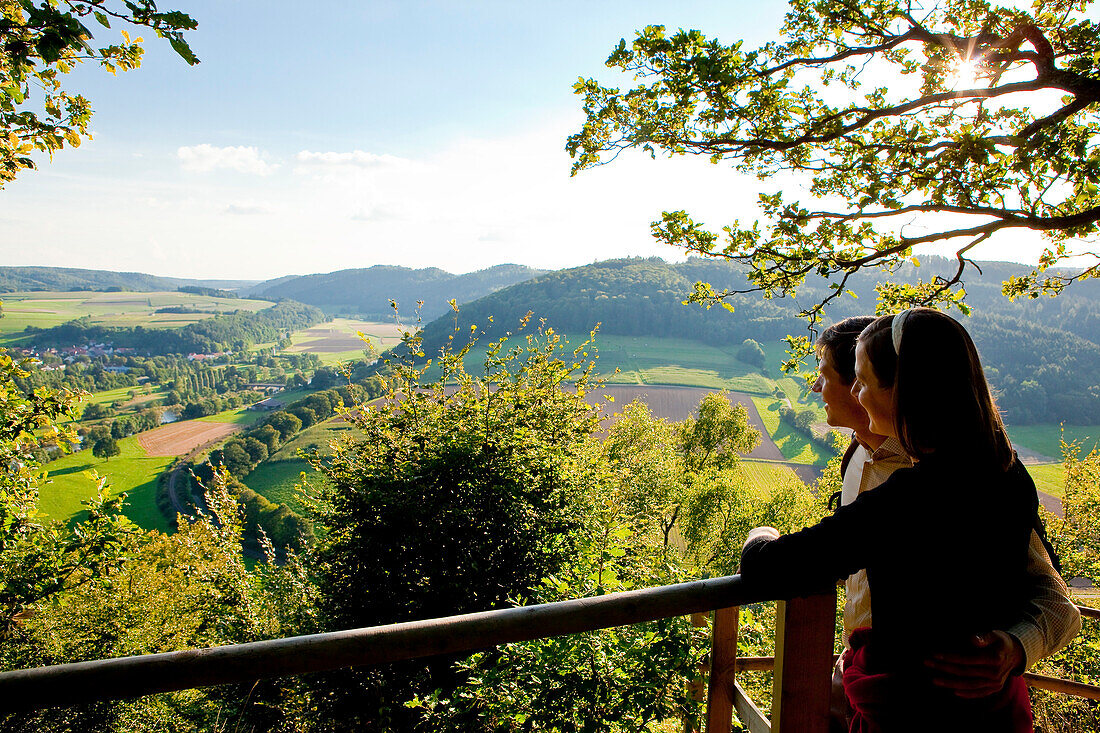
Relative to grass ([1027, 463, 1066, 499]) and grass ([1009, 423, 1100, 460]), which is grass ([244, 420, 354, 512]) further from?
grass ([1009, 423, 1100, 460])

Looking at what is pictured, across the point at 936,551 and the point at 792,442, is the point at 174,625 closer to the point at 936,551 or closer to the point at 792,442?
the point at 936,551

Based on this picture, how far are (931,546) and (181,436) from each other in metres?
93.4

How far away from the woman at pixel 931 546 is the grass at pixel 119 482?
51.1 metres

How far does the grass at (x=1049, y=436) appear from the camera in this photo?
70.6 meters

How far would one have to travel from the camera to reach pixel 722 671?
5.39ft

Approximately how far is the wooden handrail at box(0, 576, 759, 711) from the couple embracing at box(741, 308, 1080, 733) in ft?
0.72

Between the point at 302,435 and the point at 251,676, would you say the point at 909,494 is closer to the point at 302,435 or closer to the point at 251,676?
the point at 251,676

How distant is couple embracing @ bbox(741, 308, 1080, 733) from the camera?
3.82 ft

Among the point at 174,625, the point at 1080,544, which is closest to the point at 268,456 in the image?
the point at 174,625

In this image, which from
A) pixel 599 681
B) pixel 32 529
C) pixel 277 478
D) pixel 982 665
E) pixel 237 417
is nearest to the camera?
pixel 982 665

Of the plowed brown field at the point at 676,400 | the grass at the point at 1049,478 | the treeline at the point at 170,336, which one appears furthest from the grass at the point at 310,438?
the treeline at the point at 170,336

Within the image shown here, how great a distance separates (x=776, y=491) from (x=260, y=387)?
11047 centimetres

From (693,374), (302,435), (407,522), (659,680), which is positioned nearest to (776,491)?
(407,522)

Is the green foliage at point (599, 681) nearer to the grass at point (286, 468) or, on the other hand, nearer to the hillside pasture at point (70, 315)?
the grass at point (286, 468)
